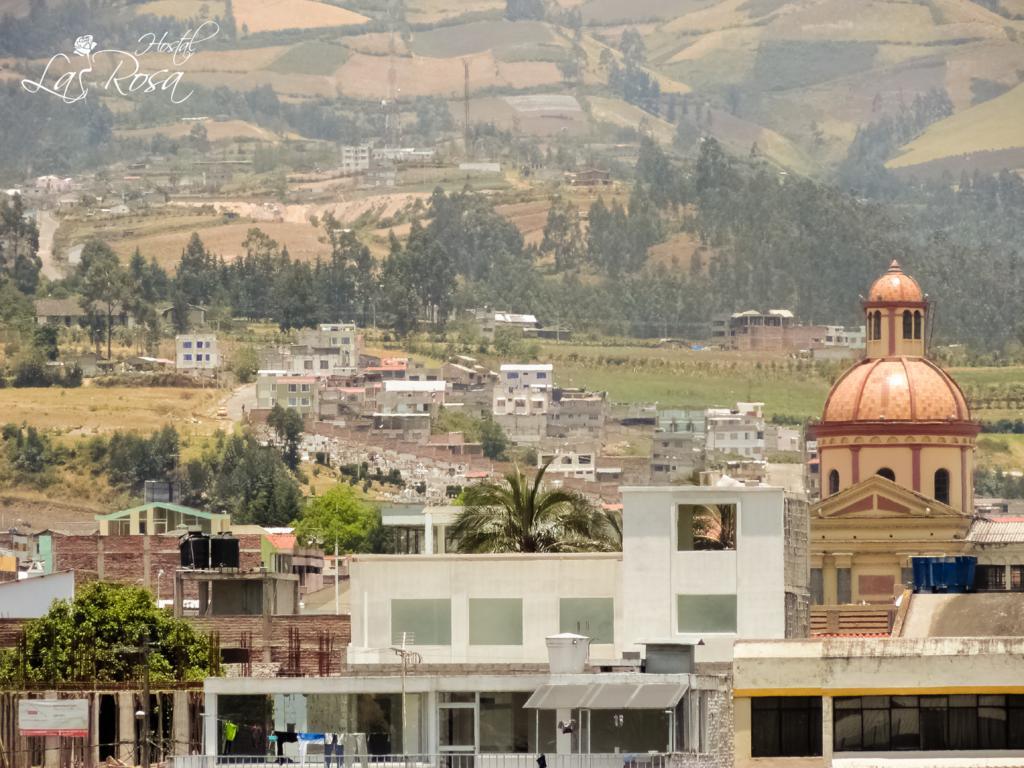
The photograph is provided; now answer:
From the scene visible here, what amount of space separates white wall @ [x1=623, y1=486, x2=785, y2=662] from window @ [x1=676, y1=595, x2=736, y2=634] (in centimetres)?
8

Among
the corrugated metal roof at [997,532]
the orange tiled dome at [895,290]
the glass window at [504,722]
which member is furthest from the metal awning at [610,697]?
the orange tiled dome at [895,290]

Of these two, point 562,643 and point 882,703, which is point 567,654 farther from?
point 882,703

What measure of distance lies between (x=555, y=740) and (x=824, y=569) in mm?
66849

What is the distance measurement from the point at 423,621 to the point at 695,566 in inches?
194

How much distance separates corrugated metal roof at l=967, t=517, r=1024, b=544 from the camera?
10681 cm

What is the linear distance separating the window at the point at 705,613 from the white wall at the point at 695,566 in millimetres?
85

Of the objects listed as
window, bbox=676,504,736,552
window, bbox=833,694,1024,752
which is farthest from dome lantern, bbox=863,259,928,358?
window, bbox=833,694,1024,752

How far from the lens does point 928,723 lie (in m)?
46.6

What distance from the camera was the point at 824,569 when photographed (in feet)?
378

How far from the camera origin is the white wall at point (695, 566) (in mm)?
54938

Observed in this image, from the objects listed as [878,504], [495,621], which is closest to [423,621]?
[495,621]

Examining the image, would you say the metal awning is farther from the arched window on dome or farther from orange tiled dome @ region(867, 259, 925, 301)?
orange tiled dome @ region(867, 259, 925, 301)

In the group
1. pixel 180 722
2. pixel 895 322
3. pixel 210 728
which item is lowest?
pixel 180 722

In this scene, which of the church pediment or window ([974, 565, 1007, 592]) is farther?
the church pediment
